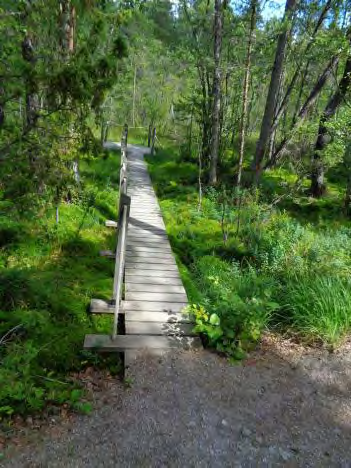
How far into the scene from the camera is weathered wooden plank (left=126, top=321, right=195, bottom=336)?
163 inches

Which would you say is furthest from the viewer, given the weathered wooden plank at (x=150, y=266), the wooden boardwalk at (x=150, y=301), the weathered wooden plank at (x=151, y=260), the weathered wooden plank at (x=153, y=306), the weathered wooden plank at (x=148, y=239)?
the weathered wooden plank at (x=148, y=239)

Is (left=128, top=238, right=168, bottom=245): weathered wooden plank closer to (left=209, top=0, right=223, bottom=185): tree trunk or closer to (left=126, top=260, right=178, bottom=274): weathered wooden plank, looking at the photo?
(left=126, top=260, right=178, bottom=274): weathered wooden plank

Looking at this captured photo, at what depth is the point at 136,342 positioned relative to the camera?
153 inches

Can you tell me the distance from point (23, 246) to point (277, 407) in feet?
15.8

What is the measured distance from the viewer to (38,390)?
9.38ft

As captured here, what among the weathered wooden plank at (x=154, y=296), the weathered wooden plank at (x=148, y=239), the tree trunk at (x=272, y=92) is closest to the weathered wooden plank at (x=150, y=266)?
the weathered wooden plank at (x=154, y=296)

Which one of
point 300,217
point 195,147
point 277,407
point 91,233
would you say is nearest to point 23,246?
point 91,233

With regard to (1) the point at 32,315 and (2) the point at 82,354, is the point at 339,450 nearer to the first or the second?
(2) the point at 82,354

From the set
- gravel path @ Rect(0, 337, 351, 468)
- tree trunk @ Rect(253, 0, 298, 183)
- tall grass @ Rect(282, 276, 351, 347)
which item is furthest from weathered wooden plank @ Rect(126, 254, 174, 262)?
tree trunk @ Rect(253, 0, 298, 183)

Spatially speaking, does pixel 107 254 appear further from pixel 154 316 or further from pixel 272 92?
pixel 272 92

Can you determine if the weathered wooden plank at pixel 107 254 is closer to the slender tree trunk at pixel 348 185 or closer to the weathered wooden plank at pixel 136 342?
the weathered wooden plank at pixel 136 342

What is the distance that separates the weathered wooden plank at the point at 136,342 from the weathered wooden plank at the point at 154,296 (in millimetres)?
808

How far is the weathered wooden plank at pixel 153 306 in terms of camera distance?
15.0 feet

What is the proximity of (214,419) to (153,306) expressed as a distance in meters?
1.92
